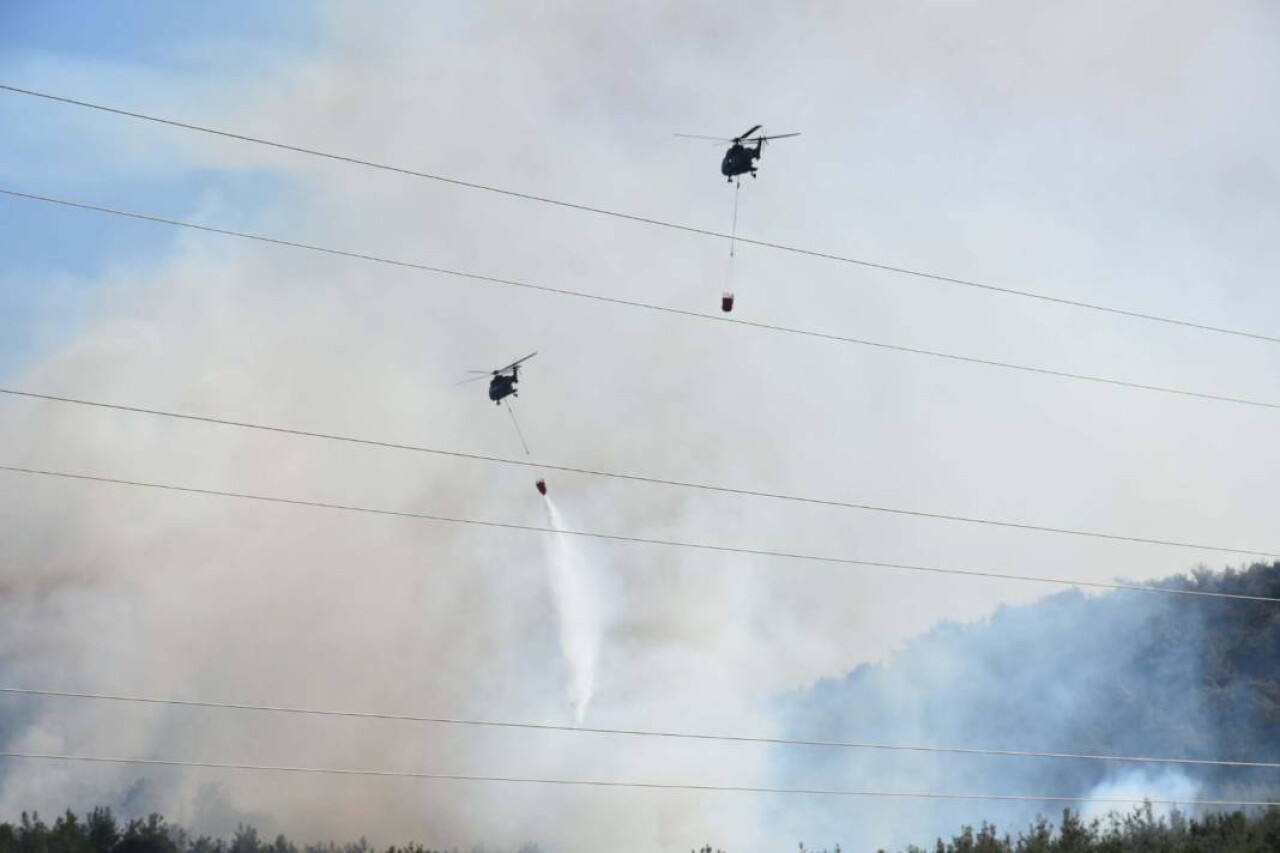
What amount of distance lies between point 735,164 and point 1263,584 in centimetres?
10164

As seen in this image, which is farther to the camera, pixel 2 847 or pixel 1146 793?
pixel 1146 793

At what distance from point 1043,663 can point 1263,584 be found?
23957 mm

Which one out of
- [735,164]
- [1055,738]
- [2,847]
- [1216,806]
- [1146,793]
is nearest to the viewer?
[735,164]

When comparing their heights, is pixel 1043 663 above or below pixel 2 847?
above

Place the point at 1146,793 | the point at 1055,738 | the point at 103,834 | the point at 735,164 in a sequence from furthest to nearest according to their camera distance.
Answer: the point at 1055,738, the point at 1146,793, the point at 103,834, the point at 735,164

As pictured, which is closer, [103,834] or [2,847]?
[2,847]

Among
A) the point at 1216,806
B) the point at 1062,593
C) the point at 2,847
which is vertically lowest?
the point at 2,847

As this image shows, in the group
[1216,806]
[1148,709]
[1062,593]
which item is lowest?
[1216,806]

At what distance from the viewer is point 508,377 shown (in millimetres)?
65750

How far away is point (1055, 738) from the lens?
130m

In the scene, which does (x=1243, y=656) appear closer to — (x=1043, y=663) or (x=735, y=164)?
(x=1043, y=663)

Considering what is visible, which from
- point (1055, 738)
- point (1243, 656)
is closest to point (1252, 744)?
point (1243, 656)

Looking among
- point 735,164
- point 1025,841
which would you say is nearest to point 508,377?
point 735,164

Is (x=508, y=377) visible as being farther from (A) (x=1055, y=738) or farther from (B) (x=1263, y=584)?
(B) (x=1263, y=584)
